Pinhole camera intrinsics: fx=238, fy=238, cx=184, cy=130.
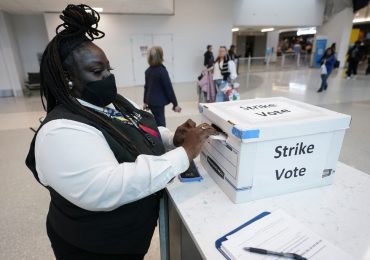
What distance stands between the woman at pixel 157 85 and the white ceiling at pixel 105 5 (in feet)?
14.7

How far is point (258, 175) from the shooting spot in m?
0.92

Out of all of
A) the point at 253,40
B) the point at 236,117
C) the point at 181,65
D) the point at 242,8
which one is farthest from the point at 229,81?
the point at 253,40

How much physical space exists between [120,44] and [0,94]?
4.13 metres

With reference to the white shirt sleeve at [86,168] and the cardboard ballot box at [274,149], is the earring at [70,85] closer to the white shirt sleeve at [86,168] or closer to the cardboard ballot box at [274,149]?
the white shirt sleeve at [86,168]

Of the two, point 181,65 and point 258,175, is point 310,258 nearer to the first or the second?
point 258,175

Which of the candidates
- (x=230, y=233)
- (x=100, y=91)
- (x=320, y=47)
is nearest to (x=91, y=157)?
(x=100, y=91)

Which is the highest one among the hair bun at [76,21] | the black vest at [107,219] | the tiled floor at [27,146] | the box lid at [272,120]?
the hair bun at [76,21]

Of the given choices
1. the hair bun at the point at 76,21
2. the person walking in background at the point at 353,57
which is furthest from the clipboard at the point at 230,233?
the person walking in background at the point at 353,57

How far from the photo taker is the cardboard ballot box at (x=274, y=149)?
2.81 feet

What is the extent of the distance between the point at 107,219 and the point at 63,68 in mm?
550

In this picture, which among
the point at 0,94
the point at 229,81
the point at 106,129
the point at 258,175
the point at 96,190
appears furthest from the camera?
the point at 0,94

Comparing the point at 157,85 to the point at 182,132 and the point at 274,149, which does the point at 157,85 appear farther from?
the point at 274,149

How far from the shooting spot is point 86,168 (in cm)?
66

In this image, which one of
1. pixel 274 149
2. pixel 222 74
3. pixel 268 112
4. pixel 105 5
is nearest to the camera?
pixel 274 149
